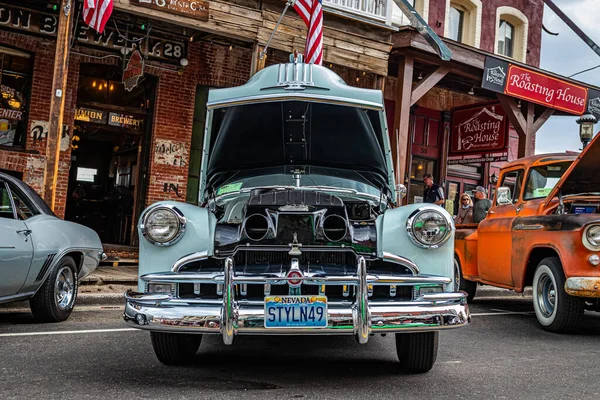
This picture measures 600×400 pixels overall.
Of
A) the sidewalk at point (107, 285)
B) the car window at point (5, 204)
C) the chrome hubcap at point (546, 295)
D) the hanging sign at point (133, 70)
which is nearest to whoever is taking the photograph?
the car window at point (5, 204)

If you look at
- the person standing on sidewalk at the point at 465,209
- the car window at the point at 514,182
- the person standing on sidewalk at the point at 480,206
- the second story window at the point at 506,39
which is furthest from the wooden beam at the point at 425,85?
the second story window at the point at 506,39

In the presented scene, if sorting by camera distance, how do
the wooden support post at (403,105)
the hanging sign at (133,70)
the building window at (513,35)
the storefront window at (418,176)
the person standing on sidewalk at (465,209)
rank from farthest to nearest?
the building window at (513,35), the storefront window at (418,176), the wooden support post at (403,105), the person standing on sidewalk at (465,209), the hanging sign at (133,70)

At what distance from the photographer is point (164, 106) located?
40.9 ft

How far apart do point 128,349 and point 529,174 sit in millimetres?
5242

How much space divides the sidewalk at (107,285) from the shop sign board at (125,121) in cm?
303

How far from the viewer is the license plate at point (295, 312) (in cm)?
364

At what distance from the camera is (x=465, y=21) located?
58.9 feet

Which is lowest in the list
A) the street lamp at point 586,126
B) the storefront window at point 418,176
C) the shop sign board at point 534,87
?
the storefront window at point 418,176

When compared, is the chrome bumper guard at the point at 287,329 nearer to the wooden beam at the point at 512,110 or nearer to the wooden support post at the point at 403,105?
the wooden support post at the point at 403,105

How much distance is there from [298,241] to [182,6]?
682 centimetres

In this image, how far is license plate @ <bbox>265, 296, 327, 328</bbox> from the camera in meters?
3.64

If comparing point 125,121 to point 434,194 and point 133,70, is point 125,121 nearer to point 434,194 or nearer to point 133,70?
point 133,70

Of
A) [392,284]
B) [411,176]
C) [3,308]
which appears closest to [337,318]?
[392,284]

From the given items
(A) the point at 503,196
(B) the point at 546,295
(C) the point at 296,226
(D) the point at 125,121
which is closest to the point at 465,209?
(A) the point at 503,196
